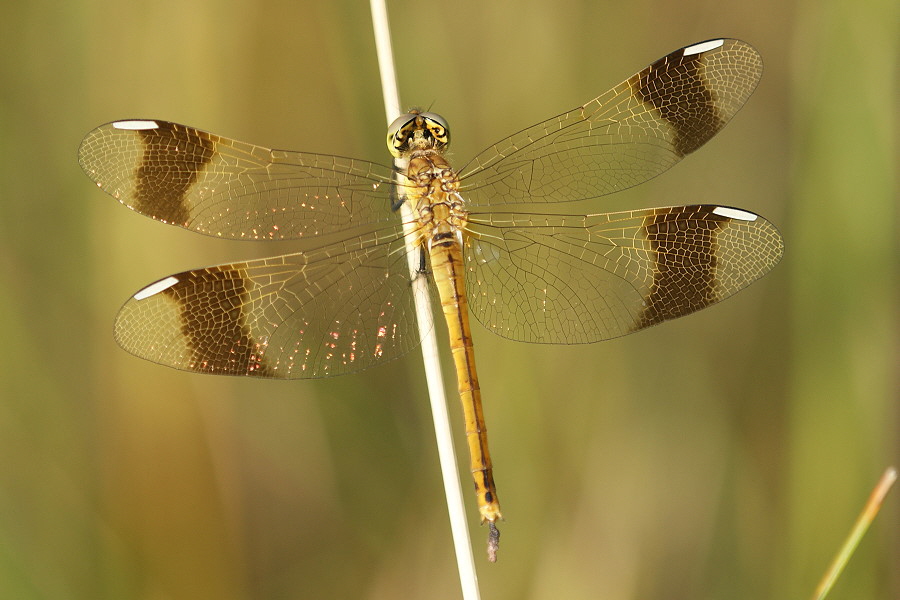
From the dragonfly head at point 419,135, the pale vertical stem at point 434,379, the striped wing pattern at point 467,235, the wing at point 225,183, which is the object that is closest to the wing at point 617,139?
the striped wing pattern at point 467,235

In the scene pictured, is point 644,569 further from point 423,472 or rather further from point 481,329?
point 481,329

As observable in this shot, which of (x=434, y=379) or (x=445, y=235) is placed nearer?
(x=434, y=379)

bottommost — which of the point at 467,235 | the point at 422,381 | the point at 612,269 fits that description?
the point at 422,381

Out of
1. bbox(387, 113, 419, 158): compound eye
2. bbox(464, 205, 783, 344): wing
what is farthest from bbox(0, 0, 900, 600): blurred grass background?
bbox(387, 113, 419, 158): compound eye

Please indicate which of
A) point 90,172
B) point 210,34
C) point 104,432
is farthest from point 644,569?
point 210,34

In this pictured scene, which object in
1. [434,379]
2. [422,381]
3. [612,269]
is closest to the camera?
[434,379]

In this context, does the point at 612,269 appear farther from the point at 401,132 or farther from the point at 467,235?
the point at 401,132

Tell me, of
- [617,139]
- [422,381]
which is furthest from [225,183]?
[617,139]
